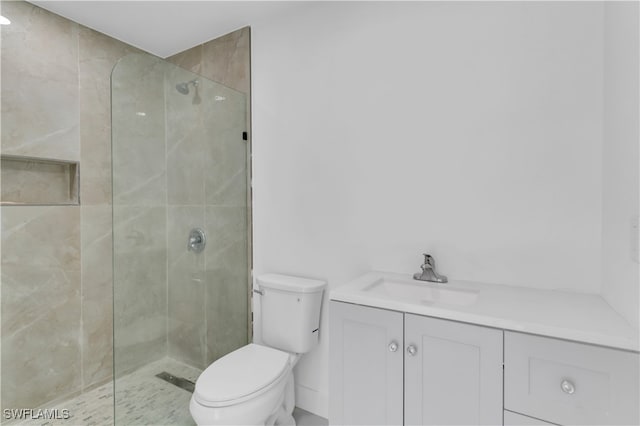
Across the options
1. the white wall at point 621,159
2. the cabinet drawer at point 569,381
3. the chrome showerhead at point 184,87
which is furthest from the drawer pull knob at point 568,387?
the chrome showerhead at point 184,87

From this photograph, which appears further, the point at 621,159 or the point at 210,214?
the point at 210,214

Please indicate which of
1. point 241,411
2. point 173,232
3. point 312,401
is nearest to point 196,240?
point 173,232

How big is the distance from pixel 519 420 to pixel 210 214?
5.60ft

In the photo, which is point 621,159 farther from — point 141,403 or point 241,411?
point 141,403

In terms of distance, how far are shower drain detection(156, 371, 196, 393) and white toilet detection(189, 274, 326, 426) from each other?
546 millimetres

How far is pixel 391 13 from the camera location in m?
1.62

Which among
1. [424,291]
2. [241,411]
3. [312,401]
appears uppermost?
[424,291]

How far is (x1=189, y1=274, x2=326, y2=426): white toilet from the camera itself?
1323 millimetres

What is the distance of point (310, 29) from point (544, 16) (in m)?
1.14

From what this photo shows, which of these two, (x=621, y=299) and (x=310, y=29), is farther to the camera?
(x=310, y=29)

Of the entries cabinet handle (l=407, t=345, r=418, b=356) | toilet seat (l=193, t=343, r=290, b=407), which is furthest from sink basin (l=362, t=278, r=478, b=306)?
toilet seat (l=193, t=343, r=290, b=407)

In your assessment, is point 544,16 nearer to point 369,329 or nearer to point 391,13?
point 391,13

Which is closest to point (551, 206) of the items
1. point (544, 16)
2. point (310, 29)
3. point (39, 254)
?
point (544, 16)

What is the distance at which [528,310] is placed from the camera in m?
1.05
